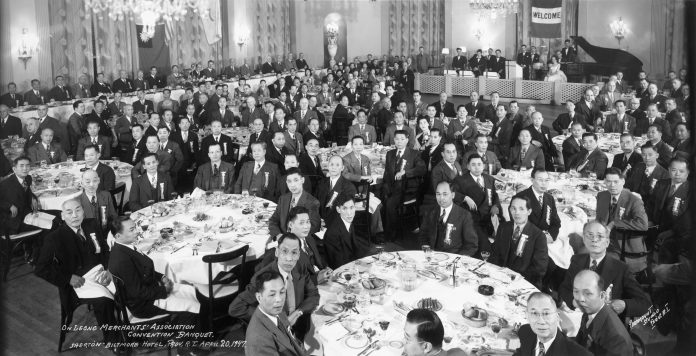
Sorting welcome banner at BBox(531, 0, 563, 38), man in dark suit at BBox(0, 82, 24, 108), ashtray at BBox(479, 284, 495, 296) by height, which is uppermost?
welcome banner at BBox(531, 0, 563, 38)

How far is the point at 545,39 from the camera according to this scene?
60.5ft

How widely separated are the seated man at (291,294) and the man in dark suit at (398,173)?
293cm

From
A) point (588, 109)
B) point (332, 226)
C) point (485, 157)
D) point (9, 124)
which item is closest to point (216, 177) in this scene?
point (332, 226)

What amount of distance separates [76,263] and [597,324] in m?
3.87

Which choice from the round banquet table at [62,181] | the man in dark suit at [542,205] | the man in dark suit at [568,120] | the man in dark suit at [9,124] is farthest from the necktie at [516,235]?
the man in dark suit at [9,124]

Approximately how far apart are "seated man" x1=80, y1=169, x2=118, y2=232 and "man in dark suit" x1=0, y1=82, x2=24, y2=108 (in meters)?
6.72

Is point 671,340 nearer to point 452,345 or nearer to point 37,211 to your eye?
point 452,345

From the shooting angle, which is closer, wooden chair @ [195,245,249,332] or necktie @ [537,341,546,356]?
necktie @ [537,341,546,356]

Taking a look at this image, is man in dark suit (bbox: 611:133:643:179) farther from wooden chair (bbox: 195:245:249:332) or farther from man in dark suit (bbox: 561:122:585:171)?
wooden chair (bbox: 195:245:249:332)

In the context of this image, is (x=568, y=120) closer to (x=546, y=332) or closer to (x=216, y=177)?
(x=216, y=177)

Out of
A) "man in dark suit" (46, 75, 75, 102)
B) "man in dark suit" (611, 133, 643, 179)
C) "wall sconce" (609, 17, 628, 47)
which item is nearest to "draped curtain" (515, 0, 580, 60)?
"wall sconce" (609, 17, 628, 47)

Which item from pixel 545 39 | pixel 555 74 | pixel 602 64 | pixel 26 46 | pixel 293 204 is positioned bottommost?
pixel 293 204

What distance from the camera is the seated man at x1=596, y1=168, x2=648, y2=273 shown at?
514 cm

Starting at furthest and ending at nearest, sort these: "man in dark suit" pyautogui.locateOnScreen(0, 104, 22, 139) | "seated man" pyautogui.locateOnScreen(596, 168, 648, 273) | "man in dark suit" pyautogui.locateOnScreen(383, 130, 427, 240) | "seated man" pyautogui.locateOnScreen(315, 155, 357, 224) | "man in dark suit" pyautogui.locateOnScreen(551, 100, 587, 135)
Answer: "man in dark suit" pyautogui.locateOnScreen(551, 100, 587, 135), "man in dark suit" pyautogui.locateOnScreen(0, 104, 22, 139), "man in dark suit" pyautogui.locateOnScreen(383, 130, 427, 240), "seated man" pyautogui.locateOnScreen(315, 155, 357, 224), "seated man" pyautogui.locateOnScreen(596, 168, 648, 273)
